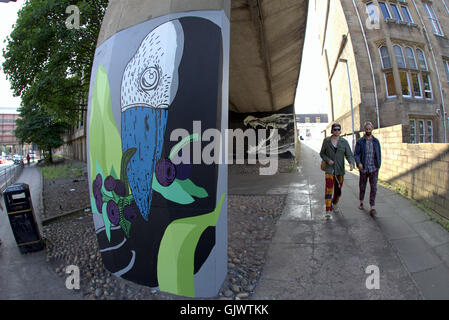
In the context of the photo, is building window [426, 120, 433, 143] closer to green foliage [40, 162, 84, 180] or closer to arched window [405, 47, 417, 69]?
arched window [405, 47, 417, 69]

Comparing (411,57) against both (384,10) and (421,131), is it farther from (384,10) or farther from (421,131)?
(421,131)

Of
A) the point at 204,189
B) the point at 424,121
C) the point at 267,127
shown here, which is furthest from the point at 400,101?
the point at 204,189

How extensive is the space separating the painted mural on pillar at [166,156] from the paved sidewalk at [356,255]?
3.15ft

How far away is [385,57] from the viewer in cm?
1656

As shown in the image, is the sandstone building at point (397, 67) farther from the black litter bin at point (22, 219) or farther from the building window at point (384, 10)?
the black litter bin at point (22, 219)

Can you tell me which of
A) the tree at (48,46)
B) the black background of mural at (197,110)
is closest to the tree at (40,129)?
the tree at (48,46)

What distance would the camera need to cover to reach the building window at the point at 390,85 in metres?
16.3

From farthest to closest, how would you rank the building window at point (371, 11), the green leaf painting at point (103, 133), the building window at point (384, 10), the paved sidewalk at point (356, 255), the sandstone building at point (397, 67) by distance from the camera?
the building window at point (384, 10) < the building window at point (371, 11) < the sandstone building at point (397, 67) < the green leaf painting at point (103, 133) < the paved sidewalk at point (356, 255)

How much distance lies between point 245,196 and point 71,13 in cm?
725

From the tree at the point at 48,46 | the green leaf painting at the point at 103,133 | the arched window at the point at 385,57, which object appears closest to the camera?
the green leaf painting at the point at 103,133

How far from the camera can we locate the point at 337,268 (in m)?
2.86

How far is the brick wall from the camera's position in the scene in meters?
4.22

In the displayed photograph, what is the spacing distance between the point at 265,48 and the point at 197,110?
6741 mm

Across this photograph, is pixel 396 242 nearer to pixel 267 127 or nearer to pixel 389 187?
pixel 389 187
